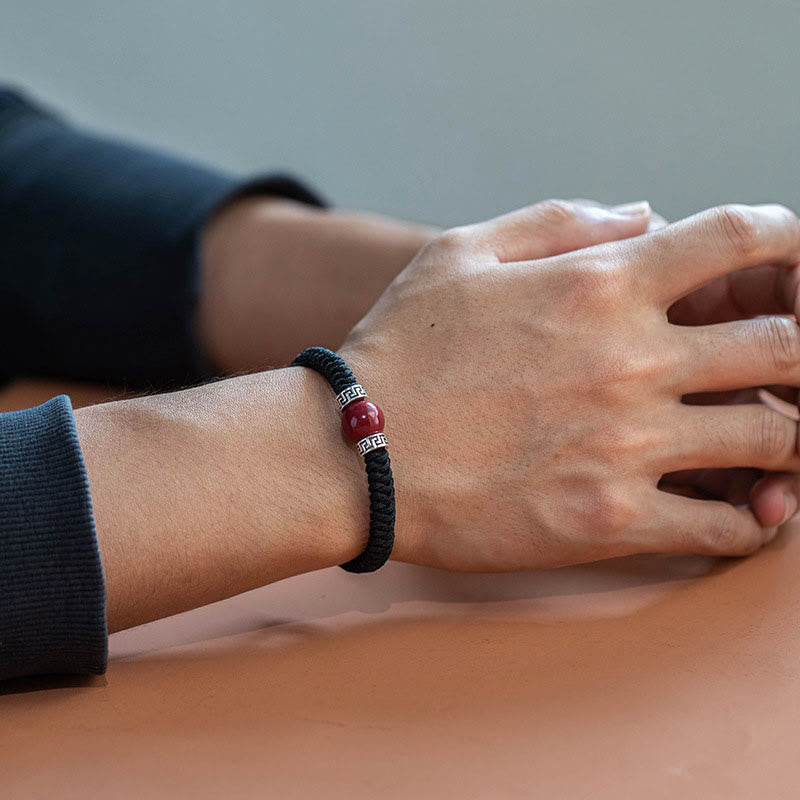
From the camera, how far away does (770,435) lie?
1.89 ft

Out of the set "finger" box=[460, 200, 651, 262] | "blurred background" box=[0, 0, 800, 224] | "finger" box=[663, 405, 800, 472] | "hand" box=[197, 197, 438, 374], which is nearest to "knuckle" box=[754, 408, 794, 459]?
"finger" box=[663, 405, 800, 472]

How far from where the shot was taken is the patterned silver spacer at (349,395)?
0.52m

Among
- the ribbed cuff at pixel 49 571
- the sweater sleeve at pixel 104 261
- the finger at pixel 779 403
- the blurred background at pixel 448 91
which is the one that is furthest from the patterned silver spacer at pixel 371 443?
the blurred background at pixel 448 91

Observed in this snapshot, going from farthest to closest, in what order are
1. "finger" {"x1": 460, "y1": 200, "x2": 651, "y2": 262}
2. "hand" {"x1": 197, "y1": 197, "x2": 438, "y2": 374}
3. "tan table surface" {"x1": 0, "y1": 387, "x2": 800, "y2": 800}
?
"hand" {"x1": 197, "y1": 197, "x2": 438, "y2": 374} → "finger" {"x1": 460, "y1": 200, "x2": 651, "y2": 262} → "tan table surface" {"x1": 0, "y1": 387, "x2": 800, "y2": 800}

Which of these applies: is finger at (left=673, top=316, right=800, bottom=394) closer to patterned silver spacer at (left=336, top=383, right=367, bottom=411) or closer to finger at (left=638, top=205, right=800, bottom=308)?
finger at (left=638, top=205, right=800, bottom=308)

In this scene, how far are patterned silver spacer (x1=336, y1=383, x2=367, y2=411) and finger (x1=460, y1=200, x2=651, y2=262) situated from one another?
0.14m

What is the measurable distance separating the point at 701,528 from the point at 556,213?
0.21 metres

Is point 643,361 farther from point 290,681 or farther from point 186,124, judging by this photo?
point 186,124

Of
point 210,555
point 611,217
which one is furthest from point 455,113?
point 210,555

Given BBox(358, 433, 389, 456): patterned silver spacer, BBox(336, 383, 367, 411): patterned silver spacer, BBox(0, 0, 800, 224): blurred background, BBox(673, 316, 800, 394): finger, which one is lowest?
BBox(358, 433, 389, 456): patterned silver spacer

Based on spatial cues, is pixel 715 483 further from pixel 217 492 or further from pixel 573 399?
pixel 217 492

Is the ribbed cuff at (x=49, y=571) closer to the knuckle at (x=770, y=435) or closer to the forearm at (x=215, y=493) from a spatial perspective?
the forearm at (x=215, y=493)

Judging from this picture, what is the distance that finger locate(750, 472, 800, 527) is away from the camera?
581mm

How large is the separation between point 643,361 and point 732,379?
0.06 metres
